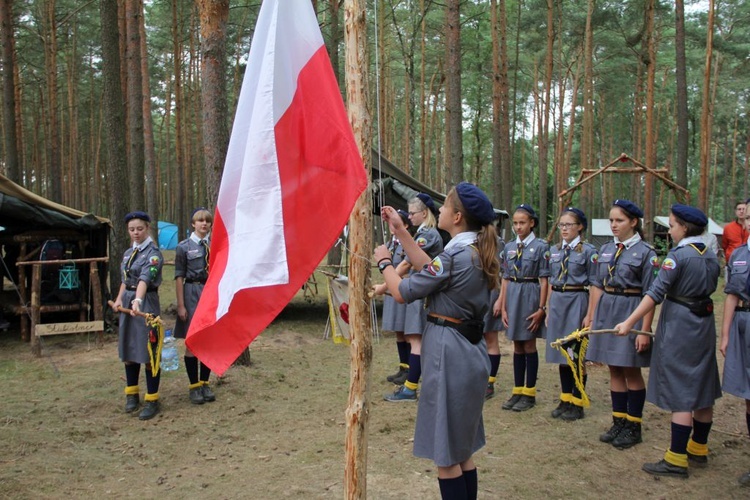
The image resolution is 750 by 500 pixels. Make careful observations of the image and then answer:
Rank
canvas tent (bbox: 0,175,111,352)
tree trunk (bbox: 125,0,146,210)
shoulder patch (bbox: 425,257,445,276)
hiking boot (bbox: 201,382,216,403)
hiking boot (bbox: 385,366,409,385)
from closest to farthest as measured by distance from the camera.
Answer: shoulder patch (bbox: 425,257,445,276) → hiking boot (bbox: 201,382,216,403) → hiking boot (bbox: 385,366,409,385) → canvas tent (bbox: 0,175,111,352) → tree trunk (bbox: 125,0,146,210)

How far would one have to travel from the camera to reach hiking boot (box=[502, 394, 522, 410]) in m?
5.91

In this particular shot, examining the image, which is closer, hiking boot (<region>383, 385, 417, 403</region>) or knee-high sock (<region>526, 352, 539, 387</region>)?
knee-high sock (<region>526, 352, 539, 387</region>)

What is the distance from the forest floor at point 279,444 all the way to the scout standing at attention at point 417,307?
1.22 ft

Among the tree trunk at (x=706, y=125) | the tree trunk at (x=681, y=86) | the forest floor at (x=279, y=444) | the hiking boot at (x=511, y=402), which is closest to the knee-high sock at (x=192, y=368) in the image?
the forest floor at (x=279, y=444)

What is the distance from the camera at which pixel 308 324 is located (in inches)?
412

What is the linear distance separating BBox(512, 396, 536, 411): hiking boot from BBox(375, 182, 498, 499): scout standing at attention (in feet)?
9.70

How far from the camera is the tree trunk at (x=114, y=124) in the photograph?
941 cm

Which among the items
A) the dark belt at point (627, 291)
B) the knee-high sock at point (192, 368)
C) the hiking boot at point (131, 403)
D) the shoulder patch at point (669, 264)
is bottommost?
the hiking boot at point (131, 403)

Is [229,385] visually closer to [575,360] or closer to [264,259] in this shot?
[575,360]

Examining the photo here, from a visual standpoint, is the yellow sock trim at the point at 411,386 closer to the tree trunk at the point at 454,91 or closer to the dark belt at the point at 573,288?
the dark belt at the point at 573,288

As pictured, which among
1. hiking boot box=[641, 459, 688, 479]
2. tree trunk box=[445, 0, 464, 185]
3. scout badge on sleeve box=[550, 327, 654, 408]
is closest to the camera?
hiking boot box=[641, 459, 688, 479]

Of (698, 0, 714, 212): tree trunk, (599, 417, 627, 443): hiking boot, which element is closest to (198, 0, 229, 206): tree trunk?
(599, 417, 627, 443): hiking boot

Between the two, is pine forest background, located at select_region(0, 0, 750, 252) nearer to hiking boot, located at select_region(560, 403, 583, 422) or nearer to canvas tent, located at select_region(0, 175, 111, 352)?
canvas tent, located at select_region(0, 175, 111, 352)

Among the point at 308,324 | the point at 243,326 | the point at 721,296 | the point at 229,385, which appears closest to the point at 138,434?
the point at 229,385
